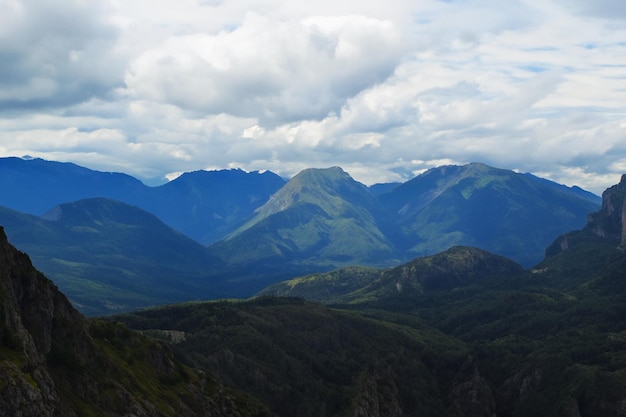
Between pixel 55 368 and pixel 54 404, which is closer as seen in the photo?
pixel 54 404

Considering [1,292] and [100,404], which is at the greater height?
[1,292]

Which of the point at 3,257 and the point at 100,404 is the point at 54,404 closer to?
the point at 100,404

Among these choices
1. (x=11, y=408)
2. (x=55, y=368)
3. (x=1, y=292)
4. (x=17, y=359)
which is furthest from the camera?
(x=55, y=368)

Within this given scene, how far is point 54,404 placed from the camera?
16062 centimetres

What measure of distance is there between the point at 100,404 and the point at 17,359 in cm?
3766

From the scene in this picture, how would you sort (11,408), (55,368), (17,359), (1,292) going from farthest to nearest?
(55,368) < (1,292) < (17,359) < (11,408)

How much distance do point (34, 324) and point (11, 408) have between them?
55.6 meters

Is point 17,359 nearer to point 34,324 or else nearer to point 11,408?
point 11,408

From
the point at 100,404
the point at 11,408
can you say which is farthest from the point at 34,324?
the point at 11,408

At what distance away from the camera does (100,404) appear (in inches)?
7480

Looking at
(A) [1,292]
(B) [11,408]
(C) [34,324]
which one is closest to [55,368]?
(C) [34,324]

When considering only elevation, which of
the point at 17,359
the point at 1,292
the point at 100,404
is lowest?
the point at 100,404

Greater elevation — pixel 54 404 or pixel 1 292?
pixel 1 292

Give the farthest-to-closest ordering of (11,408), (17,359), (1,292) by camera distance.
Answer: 1. (1,292)
2. (17,359)
3. (11,408)
